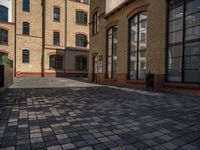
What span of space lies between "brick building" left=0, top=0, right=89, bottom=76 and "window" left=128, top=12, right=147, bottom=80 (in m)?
17.8

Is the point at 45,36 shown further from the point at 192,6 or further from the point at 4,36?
the point at 192,6

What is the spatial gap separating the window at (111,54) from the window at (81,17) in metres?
15.9

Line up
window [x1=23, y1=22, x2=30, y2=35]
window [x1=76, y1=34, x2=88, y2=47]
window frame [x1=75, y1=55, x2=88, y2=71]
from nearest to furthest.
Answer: window [x1=23, y1=22, x2=30, y2=35] < window frame [x1=75, y1=55, x2=88, y2=71] < window [x1=76, y1=34, x2=88, y2=47]

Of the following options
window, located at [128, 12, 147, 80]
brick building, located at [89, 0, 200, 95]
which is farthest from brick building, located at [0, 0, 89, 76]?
window, located at [128, 12, 147, 80]

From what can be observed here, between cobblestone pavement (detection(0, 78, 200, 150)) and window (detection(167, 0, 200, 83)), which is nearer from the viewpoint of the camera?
cobblestone pavement (detection(0, 78, 200, 150))

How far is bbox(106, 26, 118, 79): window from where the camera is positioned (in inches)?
Answer: 600

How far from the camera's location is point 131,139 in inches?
129

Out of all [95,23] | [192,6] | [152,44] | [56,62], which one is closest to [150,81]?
[152,44]

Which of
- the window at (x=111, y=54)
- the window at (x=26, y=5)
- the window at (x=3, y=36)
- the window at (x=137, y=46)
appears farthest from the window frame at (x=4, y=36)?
the window at (x=137, y=46)

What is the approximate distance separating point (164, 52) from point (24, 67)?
2269 centimetres

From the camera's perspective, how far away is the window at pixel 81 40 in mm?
30844

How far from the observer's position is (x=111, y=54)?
1573 cm

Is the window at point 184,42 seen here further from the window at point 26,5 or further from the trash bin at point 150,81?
the window at point 26,5

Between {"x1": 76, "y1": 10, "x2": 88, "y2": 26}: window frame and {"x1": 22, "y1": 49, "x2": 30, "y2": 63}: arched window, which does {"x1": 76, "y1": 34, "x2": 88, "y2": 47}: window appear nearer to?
{"x1": 76, "y1": 10, "x2": 88, "y2": 26}: window frame
